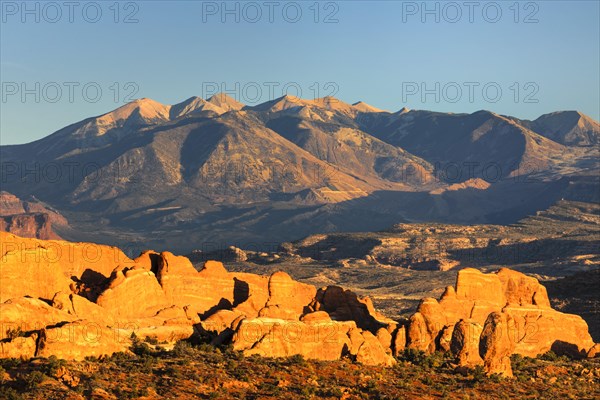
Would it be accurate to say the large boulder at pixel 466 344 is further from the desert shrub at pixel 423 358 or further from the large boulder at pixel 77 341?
the large boulder at pixel 77 341

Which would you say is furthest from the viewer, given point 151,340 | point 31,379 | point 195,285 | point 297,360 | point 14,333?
point 195,285

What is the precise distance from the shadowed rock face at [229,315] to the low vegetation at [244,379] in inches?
48.3

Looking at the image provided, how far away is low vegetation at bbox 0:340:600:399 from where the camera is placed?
55.8 meters

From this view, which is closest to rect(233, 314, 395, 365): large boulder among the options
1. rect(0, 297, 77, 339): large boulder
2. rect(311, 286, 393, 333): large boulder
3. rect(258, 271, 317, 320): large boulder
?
rect(258, 271, 317, 320): large boulder

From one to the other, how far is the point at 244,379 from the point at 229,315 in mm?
15486

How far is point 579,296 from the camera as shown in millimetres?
134000

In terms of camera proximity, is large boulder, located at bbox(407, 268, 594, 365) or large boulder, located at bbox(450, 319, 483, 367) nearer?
large boulder, located at bbox(450, 319, 483, 367)

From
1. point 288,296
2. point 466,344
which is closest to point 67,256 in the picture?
point 288,296

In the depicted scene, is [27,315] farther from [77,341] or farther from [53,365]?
[53,365]

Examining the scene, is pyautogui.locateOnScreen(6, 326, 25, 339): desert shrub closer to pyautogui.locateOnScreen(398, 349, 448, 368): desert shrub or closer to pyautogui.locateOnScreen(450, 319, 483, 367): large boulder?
pyautogui.locateOnScreen(398, 349, 448, 368): desert shrub

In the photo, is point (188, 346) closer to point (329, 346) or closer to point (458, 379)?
point (329, 346)

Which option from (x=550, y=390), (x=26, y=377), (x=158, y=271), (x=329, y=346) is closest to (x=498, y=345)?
(x=550, y=390)

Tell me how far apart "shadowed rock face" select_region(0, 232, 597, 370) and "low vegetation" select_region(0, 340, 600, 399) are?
4.02 feet

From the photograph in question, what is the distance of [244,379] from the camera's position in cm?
5981
